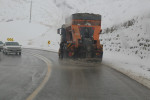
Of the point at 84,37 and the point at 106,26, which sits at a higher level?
the point at 106,26

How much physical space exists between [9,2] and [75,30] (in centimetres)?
9176

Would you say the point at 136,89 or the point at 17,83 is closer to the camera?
the point at 136,89

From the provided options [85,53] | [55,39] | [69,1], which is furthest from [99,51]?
[69,1]

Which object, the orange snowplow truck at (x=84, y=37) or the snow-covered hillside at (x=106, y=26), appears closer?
the orange snowplow truck at (x=84, y=37)

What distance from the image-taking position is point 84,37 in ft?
63.3

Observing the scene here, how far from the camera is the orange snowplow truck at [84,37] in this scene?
61.7 ft

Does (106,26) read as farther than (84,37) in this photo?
Yes

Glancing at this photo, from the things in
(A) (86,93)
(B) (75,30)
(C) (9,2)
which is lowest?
(A) (86,93)

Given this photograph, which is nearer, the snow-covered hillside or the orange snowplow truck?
the orange snowplow truck

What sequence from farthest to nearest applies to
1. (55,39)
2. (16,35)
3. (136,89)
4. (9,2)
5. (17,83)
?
(9,2), (16,35), (55,39), (17,83), (136,89)

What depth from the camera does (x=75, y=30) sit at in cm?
1909

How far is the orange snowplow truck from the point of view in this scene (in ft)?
61.7

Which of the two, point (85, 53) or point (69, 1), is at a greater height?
point (69, 1)

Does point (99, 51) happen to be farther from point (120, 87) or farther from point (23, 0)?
point (23, 0)
